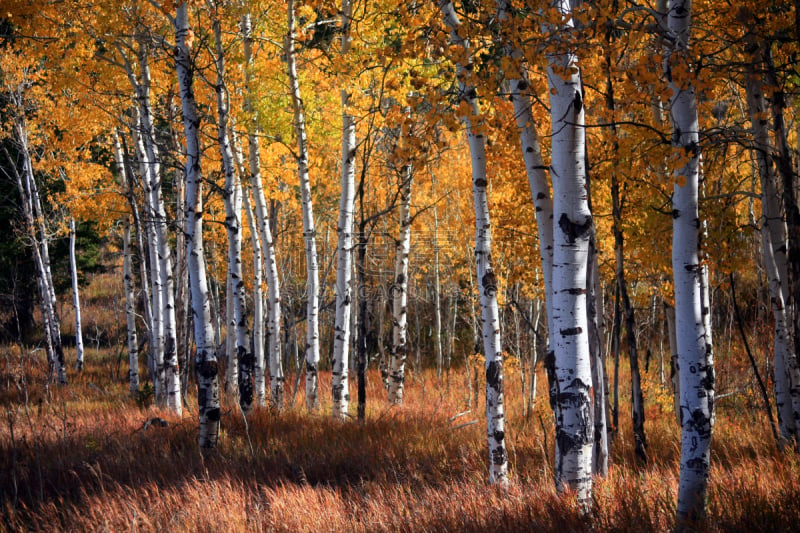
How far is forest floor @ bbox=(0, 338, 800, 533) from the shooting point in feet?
12.9

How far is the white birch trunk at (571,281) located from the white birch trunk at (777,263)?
284 cm

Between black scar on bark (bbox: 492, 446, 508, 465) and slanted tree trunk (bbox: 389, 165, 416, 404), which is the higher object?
slanted tree trunk (bbox: 389, 165, 416, 404)

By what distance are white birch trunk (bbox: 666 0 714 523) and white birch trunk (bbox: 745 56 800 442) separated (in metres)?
2.38

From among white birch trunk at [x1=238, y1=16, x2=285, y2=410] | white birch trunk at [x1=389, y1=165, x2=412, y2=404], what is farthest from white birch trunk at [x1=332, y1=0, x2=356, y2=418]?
white birch trunk at [x1=389, y1=165, x2=412, y2=404]

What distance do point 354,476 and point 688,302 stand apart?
4049 millimetres

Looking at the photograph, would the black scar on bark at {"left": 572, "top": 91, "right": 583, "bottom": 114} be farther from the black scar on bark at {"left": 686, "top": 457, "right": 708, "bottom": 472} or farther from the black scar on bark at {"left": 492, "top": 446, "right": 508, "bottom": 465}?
the black scar on bark at {"left": 492, "top": 446, "right": 508, "bottom": 465}

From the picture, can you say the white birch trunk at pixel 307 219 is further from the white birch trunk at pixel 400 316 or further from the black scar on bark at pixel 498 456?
the black scar on bark at pixel 498 456

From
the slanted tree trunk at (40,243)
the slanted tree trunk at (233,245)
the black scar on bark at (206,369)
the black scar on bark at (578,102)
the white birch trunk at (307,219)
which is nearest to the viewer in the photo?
the black scar on bark at (578,102)

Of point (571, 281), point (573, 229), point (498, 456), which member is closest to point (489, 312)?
point (498, 456)

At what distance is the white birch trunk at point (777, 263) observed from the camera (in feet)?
19.7

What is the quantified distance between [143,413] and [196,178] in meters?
5.45

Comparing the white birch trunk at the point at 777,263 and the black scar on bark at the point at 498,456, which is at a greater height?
the white birch trunk at the point at 777,263

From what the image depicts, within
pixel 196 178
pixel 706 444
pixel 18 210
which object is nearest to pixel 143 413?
pixel 196 178

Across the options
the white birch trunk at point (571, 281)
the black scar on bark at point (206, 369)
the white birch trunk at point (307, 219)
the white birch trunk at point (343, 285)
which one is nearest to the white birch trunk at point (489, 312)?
the white birch trunk at point (571, 281)
